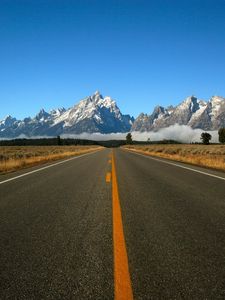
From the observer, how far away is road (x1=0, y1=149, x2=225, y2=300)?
3.24 metres

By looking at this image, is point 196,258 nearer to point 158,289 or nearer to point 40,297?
point 158,289

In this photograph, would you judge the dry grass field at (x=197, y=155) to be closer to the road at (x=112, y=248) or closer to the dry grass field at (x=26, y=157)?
the dry grass field at (x=26, y=157)

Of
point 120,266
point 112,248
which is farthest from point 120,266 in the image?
point 112,248

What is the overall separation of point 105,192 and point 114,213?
273cm

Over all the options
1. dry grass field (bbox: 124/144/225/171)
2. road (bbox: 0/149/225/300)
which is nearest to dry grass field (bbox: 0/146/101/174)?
dry grass field (bbox: 124/144/225/171)

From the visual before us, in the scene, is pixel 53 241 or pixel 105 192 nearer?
pixel 53 241

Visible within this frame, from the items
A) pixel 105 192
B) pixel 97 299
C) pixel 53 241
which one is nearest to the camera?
pixel 97 299

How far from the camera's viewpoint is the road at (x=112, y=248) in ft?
10.6

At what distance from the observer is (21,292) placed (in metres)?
3.15

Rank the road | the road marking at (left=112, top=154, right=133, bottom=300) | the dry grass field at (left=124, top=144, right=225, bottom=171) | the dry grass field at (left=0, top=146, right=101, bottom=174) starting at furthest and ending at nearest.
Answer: the dry grass field at (left=124, top=144, right=225, bottom=171), the dry grass field at (left=0, top=146, right=101, bottom=174), the road, the road marking at (left=112, top=154, right=133, bottom=300)

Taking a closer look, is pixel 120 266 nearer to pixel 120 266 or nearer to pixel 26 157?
pixel 120 266

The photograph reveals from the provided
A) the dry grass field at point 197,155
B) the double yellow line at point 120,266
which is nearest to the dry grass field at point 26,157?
the dry grass field at point 197,155

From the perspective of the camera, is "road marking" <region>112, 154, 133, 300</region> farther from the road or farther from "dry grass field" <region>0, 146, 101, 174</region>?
"dry grass field" <region>0, 146, 101, 174</region>

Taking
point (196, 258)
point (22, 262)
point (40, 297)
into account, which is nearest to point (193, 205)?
point (196, 258)
